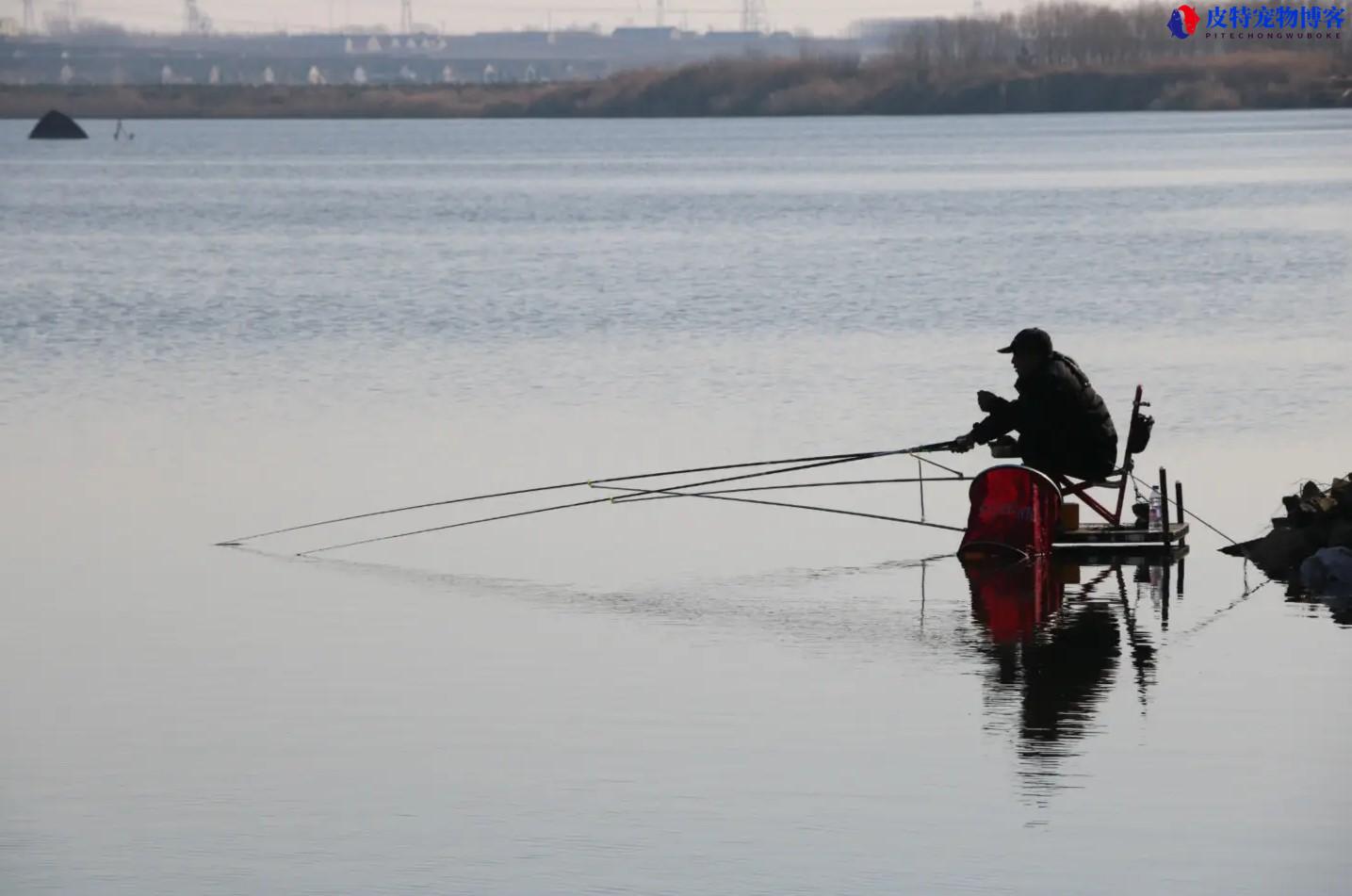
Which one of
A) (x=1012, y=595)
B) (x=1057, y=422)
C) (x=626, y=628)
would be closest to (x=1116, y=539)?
(x=1057, y=422)

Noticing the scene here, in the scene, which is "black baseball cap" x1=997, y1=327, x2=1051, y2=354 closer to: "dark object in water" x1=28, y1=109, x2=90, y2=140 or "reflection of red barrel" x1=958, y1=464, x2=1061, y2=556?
"reflection of red barrel" x1=958, y1=464, x2=1061, y2=556

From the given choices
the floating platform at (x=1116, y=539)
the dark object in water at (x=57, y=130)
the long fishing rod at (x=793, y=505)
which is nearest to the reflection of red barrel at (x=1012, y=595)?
the floating platform at (x=1116, y=539)

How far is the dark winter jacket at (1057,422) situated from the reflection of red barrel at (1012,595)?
22.3 inches

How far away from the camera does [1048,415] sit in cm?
1324

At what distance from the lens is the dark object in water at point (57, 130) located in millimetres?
182375

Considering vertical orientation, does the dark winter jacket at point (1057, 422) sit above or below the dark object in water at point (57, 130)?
above

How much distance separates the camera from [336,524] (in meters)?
15.6

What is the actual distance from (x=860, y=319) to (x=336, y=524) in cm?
1830

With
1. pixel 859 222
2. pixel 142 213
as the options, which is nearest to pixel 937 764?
pixel 859 222

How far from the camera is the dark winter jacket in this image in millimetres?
13203

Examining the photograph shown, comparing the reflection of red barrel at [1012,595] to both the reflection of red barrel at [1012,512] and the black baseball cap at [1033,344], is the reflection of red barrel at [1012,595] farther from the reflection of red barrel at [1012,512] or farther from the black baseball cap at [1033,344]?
the black baseball cap at [1033,344]

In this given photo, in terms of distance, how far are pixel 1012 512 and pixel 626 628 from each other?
8.24 ft

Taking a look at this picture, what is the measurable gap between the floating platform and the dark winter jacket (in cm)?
35

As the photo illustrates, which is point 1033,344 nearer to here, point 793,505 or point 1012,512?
point 1012,512
